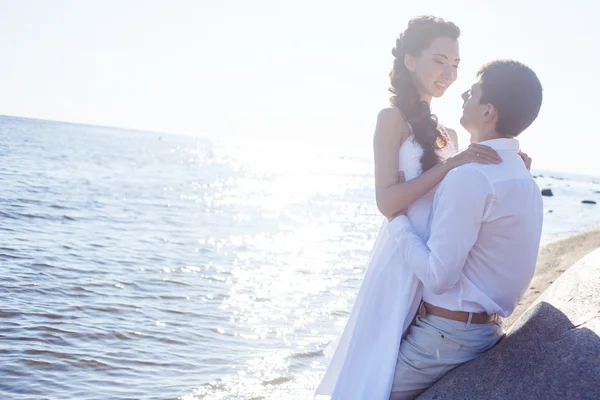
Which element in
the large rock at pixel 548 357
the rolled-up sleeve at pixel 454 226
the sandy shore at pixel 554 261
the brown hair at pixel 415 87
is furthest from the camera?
the sandy shore at pixel 554 261

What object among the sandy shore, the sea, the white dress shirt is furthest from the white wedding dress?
the sea

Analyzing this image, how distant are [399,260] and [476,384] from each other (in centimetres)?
77

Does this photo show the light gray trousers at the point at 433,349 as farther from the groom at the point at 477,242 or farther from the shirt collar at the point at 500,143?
the shirt collar at the point at 500,143

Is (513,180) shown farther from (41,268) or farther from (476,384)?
(41,268)

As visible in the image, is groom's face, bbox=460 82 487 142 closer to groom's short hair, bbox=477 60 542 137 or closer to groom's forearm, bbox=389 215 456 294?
groom's short hair, bbox=477 60 542 137

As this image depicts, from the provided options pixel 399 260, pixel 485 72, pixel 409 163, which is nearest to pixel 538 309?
pixel 399 260

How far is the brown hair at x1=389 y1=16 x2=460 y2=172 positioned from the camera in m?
4.13

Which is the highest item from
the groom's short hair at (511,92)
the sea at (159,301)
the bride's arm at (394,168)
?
the groom's short hair at (511,92)

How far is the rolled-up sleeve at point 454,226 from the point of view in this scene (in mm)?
3373

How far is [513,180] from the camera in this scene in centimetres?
347

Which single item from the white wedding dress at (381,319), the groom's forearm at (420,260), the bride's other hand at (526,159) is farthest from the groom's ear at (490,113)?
the groom's forearm at (420,260)

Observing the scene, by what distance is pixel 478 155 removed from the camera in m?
3.52

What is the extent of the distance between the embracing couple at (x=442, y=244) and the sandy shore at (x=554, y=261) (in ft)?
12.5

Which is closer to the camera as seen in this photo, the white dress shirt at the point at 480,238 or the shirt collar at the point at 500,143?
the white dress shirt at the point at 480,238
